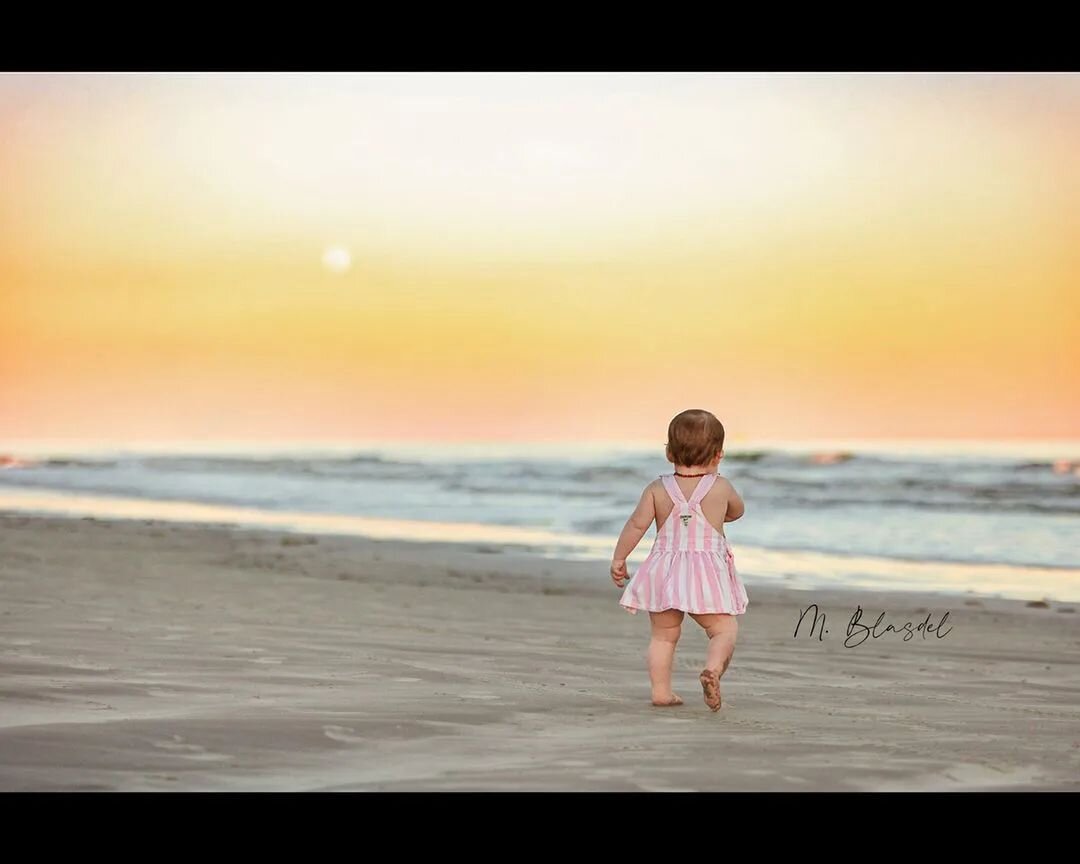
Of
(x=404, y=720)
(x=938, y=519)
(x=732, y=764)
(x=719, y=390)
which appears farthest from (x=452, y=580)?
(x=719, y=390)

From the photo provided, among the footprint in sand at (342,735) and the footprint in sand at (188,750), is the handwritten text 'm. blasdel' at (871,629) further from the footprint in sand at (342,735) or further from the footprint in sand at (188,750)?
the footprint in sand at (188,750)

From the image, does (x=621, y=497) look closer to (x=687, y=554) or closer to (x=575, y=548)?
(x=575, y=548)

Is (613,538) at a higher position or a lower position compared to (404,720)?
higher

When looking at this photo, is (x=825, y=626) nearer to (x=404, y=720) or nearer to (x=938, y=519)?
(x=404, y=720)

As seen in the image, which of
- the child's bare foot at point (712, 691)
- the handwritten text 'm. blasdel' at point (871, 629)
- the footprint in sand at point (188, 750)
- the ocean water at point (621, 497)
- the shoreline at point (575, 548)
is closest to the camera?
the footprint in sand at point (188, 750)

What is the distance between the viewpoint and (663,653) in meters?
5.91

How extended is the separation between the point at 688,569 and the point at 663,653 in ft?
1.17

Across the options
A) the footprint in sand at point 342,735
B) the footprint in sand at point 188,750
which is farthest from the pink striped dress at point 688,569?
the footprint in sand at point 188,750

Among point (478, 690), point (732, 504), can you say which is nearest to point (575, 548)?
point (478, 690)

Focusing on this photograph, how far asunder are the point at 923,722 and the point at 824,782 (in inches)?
53.8

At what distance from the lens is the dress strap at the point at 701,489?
5977mm

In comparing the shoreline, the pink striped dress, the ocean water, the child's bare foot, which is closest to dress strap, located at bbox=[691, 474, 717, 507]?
the pink striped dress

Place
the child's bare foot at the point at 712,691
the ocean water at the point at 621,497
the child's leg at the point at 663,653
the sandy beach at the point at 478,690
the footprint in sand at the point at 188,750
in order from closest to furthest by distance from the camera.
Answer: the sandy beach at the point at 478,690
the footprint in sand at the point at 188,750
the child's bare foot at the point at 712,691
the child's leg at the point at 663,653
the ocean water at the point at 621,497

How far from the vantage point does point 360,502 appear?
2155cm
